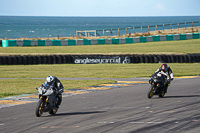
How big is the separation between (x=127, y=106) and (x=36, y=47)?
104ft

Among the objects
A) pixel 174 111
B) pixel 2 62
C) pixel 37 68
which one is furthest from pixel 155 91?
pixel 2 62

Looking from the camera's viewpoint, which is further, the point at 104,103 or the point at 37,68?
the point at 37,68

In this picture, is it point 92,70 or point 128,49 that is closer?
point 92,70

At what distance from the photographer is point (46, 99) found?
1064 cm

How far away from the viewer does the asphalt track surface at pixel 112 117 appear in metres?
8.59

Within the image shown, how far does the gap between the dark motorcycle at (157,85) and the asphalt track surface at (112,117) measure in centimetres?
39

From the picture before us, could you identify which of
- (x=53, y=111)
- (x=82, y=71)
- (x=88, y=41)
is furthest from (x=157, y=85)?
(x=88, y=41)

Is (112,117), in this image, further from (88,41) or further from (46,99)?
(88,41)

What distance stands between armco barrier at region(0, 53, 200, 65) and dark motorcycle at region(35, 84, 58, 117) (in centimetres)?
2096

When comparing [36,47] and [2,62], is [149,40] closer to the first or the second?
[36,47]

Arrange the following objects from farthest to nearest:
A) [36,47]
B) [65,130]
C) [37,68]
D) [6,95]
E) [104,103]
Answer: [36,47] < [37,68] < [6,95] < [104,103] < [65,130]

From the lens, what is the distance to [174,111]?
428 inches

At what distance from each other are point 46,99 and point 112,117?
201 centimetres

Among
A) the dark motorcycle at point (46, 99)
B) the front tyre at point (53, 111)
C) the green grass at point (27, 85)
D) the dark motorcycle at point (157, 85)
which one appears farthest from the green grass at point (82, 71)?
the dark motorcycle at point (46, 99)
